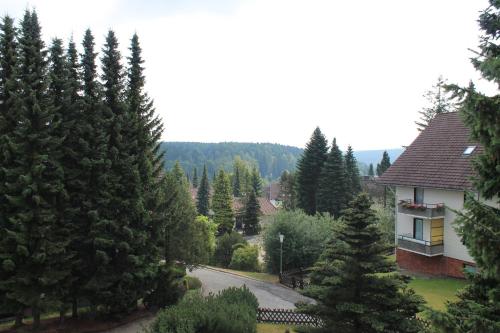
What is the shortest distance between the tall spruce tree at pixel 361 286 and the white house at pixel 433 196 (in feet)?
44.2

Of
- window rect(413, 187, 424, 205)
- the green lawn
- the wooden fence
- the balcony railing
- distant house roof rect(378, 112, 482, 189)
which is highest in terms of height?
distant house roof rect(378, 112, 482, 189)

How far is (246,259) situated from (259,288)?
32.2ft

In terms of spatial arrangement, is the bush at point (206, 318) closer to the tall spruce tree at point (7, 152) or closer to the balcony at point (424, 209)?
the tall spruce tree at point (7, 152)

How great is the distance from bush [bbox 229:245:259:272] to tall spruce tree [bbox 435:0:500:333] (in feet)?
102

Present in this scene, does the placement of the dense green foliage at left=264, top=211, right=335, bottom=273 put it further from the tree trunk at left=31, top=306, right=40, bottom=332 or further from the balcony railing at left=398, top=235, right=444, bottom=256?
the tree trunk at left=31, top=306, right=40, bottom=332

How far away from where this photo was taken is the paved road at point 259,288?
2462 cm

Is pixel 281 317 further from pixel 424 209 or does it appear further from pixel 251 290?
pixel 424 209

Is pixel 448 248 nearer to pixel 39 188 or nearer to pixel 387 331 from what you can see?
pixel 387 331

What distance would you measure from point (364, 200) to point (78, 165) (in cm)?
1412

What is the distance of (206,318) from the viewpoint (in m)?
14.1

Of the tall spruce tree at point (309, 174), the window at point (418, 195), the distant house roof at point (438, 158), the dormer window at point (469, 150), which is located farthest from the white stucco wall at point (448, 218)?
the tall spruce tree at point (309, 174)

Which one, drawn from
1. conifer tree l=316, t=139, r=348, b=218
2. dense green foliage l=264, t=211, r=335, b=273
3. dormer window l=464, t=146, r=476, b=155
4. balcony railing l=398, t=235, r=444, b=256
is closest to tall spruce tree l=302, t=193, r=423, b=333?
balcony railing l=398, t=235, r=444, b=256

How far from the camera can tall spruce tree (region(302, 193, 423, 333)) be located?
1255cm

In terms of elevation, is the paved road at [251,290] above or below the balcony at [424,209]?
below
